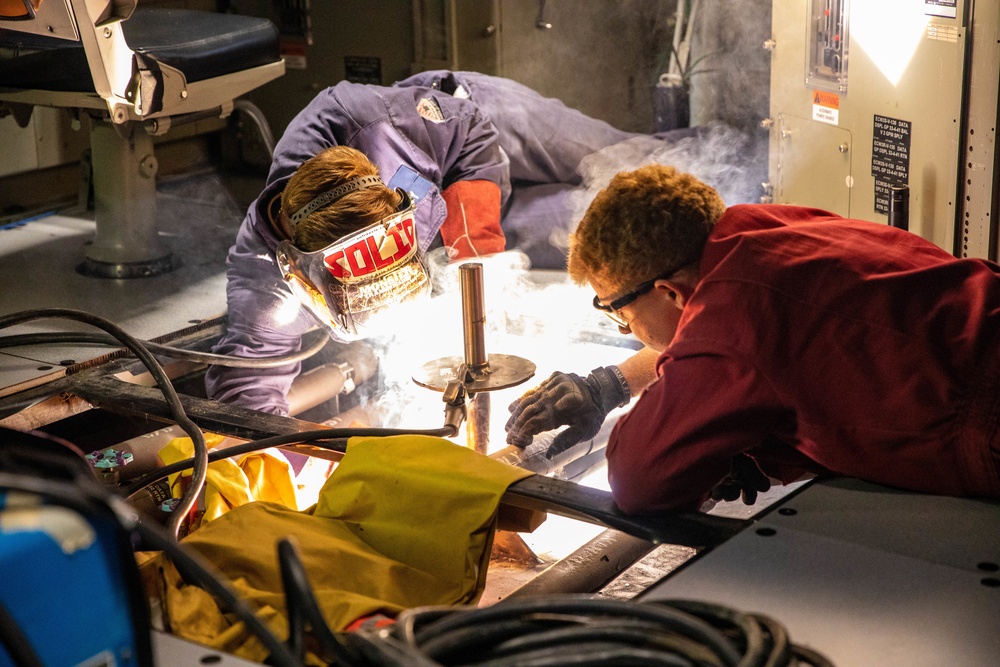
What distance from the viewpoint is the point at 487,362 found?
2.41m

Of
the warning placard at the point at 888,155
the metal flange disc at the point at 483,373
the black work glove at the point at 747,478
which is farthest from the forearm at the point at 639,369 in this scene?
the warning placard at the point at 888,155

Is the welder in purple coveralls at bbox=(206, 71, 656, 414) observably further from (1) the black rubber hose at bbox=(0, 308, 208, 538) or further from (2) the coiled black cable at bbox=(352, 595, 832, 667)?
(2) the coiled black cable at bbox=(352, 595, 832, 667)

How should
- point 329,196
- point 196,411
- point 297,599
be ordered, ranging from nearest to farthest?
point 297,599 → point 196,411 → point 329,196

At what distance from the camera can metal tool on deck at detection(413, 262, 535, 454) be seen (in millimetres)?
2266

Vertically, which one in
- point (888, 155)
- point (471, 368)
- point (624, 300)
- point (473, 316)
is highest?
point (888, 155)

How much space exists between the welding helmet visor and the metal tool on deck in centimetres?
17

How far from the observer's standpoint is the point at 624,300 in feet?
6.55

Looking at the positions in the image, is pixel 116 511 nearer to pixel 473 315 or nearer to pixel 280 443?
pixel 280 443

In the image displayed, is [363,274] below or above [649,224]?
below

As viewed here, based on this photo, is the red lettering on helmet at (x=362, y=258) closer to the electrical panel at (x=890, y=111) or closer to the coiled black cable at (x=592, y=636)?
the coiled black cable at (x=592, y=636)

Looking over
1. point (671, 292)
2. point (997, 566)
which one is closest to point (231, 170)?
point (671, 292)

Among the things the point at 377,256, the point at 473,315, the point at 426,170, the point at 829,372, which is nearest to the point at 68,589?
the point at 829,372

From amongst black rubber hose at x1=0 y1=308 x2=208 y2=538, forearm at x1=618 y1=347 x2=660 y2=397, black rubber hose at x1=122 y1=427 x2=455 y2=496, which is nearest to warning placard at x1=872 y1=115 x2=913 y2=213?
forearm at x1=618 y1=347 x2=660 y2=397

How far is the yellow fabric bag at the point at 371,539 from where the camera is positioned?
1.55 m
